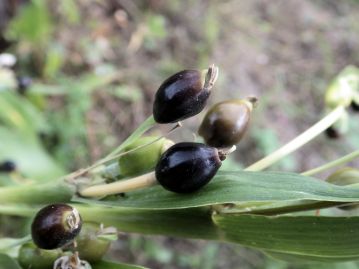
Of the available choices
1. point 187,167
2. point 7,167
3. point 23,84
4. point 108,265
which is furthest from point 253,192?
point 23,84

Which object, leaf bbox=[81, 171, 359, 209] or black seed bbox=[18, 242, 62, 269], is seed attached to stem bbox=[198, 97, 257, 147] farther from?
black seed bbox=[18, 242, 62, 269]

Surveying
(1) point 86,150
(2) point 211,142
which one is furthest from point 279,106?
(2) point 211,142

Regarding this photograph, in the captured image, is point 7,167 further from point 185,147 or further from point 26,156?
point 185,147

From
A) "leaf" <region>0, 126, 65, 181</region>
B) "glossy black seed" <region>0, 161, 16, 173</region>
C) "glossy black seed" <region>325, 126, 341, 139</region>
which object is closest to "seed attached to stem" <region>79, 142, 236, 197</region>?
"glossy black seed" <region>325, 126, 341, 139</region>

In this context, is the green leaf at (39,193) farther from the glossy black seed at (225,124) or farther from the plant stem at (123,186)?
the glossy black seed at (225,124)

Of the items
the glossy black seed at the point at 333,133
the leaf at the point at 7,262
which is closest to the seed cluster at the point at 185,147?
the leaf at the point at 7,262

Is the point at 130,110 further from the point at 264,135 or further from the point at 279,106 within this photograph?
the point at 279,106

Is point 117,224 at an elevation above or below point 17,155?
below
